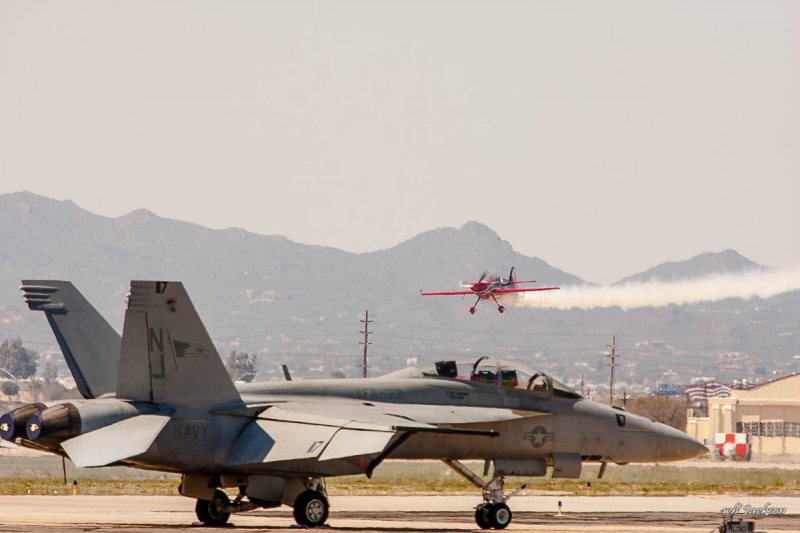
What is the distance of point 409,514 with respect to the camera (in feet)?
84.8

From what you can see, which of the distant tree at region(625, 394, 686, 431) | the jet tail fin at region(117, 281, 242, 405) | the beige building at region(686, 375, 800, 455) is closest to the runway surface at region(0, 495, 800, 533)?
the jet tail fin at region(117, 281, 242, 405)

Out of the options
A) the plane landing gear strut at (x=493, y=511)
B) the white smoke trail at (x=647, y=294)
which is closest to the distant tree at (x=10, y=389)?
the white smoke trail at (x=647, y=294)

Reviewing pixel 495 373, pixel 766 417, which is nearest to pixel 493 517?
pixel 495 373

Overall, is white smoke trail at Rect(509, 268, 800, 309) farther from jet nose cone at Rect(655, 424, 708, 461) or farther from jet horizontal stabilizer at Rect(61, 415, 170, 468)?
jet horizontal stabilizer at Rect(61, 415, 170, 468)

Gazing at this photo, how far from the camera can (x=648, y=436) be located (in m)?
23.2

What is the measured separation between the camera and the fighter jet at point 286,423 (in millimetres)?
18891

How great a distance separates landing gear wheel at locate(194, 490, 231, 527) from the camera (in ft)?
69.1

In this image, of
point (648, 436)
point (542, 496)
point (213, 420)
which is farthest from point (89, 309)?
point (542, 496)

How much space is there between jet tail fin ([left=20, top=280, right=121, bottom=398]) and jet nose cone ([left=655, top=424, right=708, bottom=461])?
10083mm

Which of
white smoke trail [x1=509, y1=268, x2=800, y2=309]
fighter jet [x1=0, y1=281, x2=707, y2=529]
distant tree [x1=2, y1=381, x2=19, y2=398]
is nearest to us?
fighter jet [x1=0, y1=281, x2=707, y2=529]

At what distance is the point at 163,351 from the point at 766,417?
6712cm

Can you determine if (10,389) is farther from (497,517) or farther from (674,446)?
(497,517)

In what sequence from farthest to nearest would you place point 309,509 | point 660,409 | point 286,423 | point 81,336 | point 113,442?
1. point 660,409
2. point 81,336
3. point 309,509
4. point 286,423
5. point 113,442

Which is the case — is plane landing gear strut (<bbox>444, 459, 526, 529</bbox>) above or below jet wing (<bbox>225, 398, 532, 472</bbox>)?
below
